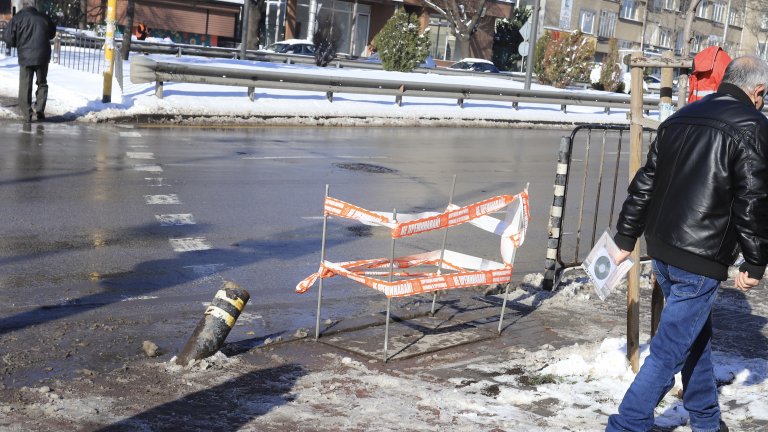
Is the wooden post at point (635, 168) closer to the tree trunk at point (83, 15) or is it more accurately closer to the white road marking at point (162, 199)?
the white road marking at point (162, 199)

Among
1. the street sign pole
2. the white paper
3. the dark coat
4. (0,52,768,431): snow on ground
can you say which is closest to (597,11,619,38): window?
the street sign pole

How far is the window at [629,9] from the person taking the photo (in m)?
78.1

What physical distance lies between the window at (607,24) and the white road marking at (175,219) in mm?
69437

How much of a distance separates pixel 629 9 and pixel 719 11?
12.0 meters

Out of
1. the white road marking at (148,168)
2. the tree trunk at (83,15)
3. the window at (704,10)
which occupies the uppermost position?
the window at (704,10)

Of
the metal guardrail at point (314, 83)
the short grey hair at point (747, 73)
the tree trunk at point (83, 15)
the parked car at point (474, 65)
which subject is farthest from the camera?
the parked car at point (474, 65)

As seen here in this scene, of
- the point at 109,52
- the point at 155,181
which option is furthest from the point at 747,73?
the point at 109,52

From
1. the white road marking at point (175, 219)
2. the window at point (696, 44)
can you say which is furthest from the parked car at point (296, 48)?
the window at point (696, 44)

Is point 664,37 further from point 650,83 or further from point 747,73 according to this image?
point 747,73

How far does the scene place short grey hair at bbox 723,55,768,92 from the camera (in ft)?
15.9

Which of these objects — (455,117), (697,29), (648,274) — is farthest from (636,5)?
(648,274)

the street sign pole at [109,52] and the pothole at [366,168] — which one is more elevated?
the street sign pole at [109,52]

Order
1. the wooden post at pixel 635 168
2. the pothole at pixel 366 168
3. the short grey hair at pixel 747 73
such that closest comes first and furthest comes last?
the short grey hair at pixel 747 73, the wooden post at pixel 635 168, the pothole at pixel 366 168

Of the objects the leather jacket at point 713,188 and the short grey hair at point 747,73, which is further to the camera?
the short grey hair at point 747,73
